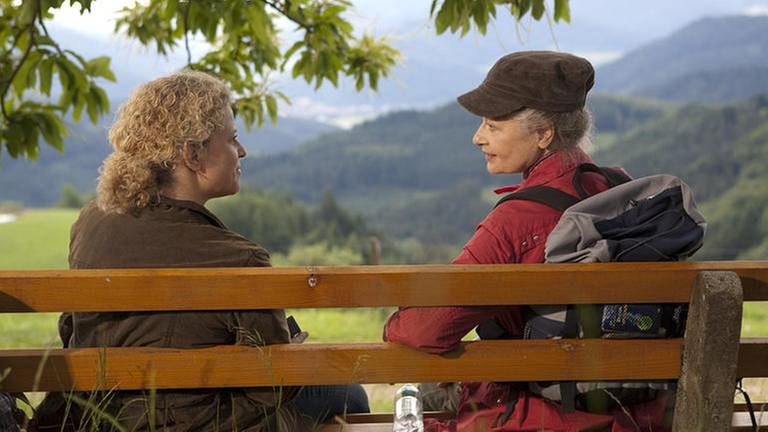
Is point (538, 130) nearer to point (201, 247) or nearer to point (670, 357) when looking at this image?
point (670, 357)

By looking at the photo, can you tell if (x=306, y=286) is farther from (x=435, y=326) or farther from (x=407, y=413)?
(x=407, y=413)

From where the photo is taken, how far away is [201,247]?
2482mm

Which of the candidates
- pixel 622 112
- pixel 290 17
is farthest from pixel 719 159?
pixel 290 17

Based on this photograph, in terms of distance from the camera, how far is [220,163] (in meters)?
2.73

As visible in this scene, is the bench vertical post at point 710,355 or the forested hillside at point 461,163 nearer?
the bench vertical post at point 710,355

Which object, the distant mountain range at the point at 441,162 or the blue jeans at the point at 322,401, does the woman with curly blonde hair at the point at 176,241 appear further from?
the distant mountain range at the point at 441,162

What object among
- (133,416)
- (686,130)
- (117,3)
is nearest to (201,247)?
(133,416)

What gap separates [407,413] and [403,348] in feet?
0.77

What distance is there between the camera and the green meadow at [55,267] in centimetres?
2353

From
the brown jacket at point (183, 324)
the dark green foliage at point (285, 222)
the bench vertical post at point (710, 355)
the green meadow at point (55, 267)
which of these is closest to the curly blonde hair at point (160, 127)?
the brown jacket at point (183, 324)

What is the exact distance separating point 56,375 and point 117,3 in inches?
174

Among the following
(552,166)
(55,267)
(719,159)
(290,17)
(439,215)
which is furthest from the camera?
(439,215)

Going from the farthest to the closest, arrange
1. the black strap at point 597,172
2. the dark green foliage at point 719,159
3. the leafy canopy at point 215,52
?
the dark green foliage at point 719,159 < the leafy canopy at point 215,52 < the black strap at point 597,172

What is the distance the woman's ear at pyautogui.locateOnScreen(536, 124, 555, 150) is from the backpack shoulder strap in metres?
0.19
